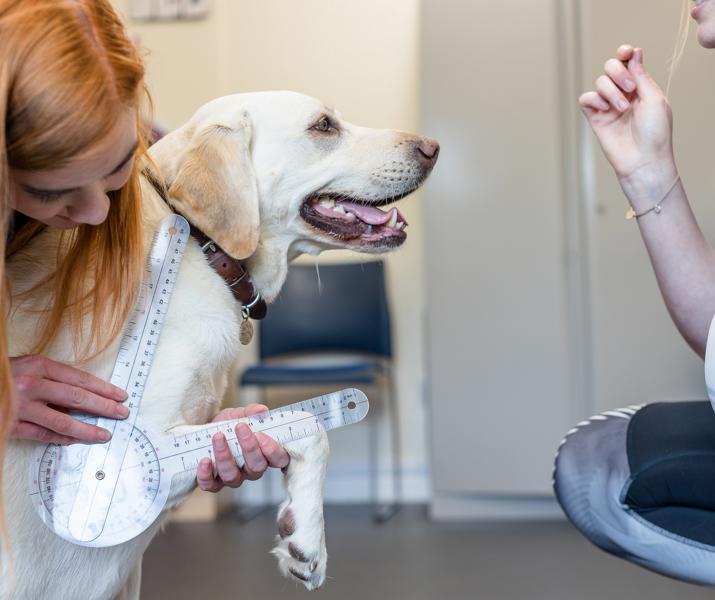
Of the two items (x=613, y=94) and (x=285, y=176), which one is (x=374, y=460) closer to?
(x=285, y=176)

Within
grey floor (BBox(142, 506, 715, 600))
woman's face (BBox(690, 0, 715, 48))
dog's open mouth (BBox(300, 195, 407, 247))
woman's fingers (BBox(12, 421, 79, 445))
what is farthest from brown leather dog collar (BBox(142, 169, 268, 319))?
grey floor (BBox(142, 506, 715, 600))

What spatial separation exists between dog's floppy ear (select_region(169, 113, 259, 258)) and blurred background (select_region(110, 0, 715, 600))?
1482 mm

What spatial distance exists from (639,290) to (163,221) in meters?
2.17

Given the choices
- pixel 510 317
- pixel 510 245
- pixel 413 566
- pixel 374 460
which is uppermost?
pixel 510 245

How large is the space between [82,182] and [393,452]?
303 cm

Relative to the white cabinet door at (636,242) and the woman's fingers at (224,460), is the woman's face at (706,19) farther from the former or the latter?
the white cabinet door at (636,242)

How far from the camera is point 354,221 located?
1401 mm

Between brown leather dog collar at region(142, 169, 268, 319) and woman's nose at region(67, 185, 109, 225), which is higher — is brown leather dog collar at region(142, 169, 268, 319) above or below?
below

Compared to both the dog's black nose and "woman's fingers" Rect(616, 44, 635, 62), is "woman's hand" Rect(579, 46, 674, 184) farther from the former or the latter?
the dog's black nose

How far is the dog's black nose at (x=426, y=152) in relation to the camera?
1.45m

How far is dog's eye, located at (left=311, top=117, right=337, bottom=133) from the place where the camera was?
1431 millimetres

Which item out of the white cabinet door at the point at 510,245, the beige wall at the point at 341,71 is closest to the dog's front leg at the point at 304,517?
the white cabinet door at the point at 510,245

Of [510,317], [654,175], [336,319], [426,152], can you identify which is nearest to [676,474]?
[654,175]

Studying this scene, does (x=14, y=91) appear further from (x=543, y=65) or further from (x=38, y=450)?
(x=543, y=65)
